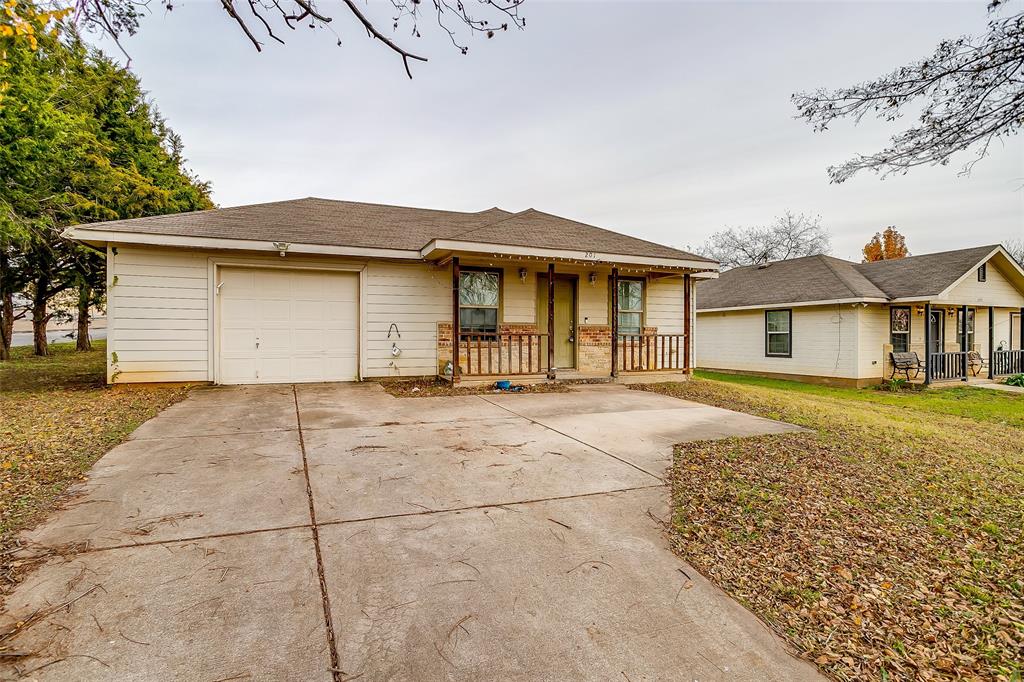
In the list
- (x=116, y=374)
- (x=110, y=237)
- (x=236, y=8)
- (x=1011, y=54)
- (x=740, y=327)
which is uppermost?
(x=1011, y=54)

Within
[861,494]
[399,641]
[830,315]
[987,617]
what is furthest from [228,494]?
[830,315]

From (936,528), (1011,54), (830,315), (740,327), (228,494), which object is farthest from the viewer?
(740,327)

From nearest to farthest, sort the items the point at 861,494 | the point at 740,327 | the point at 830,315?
the point at 861,494 → the point at 830,315 → the point at 740,327

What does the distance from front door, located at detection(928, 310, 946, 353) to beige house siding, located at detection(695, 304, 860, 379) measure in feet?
12.5

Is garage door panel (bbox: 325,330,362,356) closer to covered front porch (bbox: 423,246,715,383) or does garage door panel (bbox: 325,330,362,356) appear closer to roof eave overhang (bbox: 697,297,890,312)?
covered front porch (bbox: 423,246,715,383)

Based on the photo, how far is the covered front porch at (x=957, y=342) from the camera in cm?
1417

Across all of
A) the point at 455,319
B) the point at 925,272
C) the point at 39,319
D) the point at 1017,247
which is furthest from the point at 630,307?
the point at 1017,247

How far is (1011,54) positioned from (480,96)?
9.68m

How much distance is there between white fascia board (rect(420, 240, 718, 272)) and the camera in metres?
8.52

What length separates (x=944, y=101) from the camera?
493 cm

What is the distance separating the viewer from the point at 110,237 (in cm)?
772

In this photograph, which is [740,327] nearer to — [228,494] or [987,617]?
[987,617]

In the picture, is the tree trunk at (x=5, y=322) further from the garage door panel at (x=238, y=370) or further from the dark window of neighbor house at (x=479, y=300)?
the dark window of neighbor house at (x=479, y=300)

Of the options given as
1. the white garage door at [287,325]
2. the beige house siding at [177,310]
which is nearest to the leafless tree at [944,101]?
the beige house siding at [177,310]
